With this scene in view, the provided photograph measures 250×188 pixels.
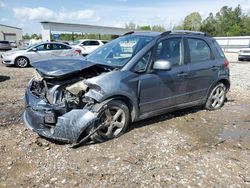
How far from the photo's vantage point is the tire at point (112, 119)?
4.32m

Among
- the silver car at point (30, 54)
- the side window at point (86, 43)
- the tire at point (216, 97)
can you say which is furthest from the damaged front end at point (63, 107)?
the side window at point (86, 43)

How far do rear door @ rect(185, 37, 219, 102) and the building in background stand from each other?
6907 centimetres

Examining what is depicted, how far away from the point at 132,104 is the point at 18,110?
2913mm

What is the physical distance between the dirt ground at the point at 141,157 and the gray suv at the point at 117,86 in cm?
30

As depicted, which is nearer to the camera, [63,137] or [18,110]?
[63,137]

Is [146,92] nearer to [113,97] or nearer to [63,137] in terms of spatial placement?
[113,97]

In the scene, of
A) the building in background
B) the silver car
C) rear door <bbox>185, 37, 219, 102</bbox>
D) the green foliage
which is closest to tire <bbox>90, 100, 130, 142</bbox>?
rear door <bbox>185, 37, 219, 102</bbox>

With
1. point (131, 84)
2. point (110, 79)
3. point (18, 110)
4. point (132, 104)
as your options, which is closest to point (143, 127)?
point (132, 104)

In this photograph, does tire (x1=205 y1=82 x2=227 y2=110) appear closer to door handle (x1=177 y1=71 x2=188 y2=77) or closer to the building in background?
door handle (x1=177 y1=71 x2=188 y2=77)

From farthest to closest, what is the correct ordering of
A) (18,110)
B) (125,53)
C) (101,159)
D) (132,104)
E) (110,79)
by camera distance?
(18,110)
(125,53)
(132,104)
(110,79)
(101,159)

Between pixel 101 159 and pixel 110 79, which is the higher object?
pixel 110 79

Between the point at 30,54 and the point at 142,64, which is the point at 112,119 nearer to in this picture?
the point at 142,64

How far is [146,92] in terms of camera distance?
4.80 meters

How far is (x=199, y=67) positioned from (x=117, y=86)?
2221 mm
